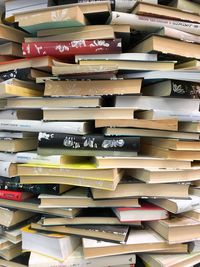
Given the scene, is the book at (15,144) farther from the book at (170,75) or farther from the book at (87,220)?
the book at (170,75)

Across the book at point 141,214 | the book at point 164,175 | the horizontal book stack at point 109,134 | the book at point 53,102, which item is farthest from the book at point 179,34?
the book at point 141,214

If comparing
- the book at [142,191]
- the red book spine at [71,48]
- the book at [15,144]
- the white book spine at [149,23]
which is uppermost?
the white book spine at [149,23]

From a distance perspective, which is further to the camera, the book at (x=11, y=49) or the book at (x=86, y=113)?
the book at (x=11, y=49)

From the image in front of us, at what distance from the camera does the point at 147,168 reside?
62cm

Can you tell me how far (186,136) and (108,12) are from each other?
0.36m

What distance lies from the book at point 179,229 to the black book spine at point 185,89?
1.02ft

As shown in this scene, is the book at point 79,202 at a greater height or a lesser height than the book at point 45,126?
lesser

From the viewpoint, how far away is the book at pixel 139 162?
0.60 meters

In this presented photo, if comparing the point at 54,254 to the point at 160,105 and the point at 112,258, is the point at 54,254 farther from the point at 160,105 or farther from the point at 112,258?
the point at 160,105

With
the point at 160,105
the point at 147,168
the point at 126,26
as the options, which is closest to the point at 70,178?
the point at 147,168

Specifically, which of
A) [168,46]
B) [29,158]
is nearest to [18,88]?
[29,158]

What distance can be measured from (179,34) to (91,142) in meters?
0.34

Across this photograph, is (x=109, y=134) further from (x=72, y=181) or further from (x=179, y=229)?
(x=179, y=229)

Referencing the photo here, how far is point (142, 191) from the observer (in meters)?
0.63
